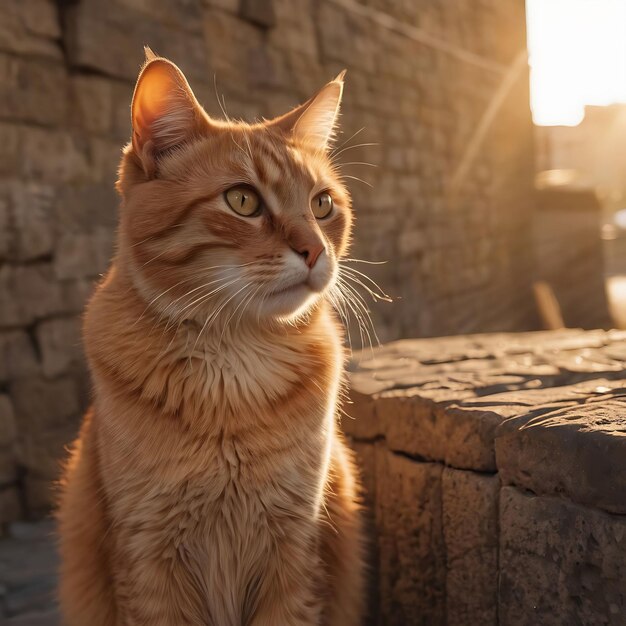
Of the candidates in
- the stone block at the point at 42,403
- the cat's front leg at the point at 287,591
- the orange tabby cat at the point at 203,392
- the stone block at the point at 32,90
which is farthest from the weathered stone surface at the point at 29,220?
the cat's front leg at the point at 287,591

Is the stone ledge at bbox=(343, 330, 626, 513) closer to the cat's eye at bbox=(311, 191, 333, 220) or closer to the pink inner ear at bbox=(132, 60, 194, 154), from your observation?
the cat's eye at bbox=(311, 191, 333, 220)

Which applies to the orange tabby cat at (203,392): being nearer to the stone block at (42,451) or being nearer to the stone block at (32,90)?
the stone block at (42,451)

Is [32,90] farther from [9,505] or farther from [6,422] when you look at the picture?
[9,505]

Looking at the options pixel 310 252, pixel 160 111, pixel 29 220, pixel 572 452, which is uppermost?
pixel 160 111

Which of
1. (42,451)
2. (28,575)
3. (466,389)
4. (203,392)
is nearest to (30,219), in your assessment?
(42,451)

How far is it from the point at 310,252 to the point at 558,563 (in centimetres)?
97

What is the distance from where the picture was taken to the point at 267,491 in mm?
1832

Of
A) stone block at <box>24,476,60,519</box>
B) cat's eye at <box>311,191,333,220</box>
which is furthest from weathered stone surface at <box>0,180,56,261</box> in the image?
cat's eye at <box>311,191,333,220</box>

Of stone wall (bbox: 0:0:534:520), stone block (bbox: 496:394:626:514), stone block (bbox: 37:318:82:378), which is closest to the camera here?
stone block (bbox: 496:394:626:514)

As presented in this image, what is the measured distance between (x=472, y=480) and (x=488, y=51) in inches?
308

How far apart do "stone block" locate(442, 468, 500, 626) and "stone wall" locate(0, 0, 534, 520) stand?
202 centimetres

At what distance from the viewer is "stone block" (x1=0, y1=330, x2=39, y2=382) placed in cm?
332

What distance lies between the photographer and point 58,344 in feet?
11.6

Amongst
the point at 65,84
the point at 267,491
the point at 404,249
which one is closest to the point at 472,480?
the point at 267,491
